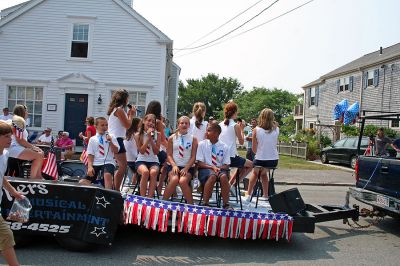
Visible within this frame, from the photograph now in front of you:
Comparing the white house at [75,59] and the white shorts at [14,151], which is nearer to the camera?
the white shorts at [14,151]

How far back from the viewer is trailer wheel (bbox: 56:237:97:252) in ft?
16.4

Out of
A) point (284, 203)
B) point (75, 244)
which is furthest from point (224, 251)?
point (75, 244)

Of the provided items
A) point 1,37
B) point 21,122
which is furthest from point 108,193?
point 1,37

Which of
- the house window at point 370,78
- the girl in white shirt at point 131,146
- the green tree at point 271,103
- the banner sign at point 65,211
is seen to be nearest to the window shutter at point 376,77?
the house window at point 370,78

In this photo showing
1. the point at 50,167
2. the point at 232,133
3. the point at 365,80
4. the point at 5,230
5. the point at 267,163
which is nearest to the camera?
the point at 5,230

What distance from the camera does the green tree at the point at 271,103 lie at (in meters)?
64.6

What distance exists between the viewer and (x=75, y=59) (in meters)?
17.7

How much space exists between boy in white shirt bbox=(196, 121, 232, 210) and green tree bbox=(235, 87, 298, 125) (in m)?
57.2

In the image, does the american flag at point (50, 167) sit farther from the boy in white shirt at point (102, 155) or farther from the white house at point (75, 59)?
the white house at point (75, 59)

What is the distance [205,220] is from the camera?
5.37m

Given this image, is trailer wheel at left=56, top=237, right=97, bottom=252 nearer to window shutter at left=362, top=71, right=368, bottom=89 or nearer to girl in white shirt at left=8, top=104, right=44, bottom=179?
girl in white shirt at left=8, top=104, right=44, bottom=179

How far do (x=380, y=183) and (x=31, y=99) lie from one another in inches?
595

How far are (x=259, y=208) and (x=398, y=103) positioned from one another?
21.5 m

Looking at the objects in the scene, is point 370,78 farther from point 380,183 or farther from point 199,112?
point 199,112
